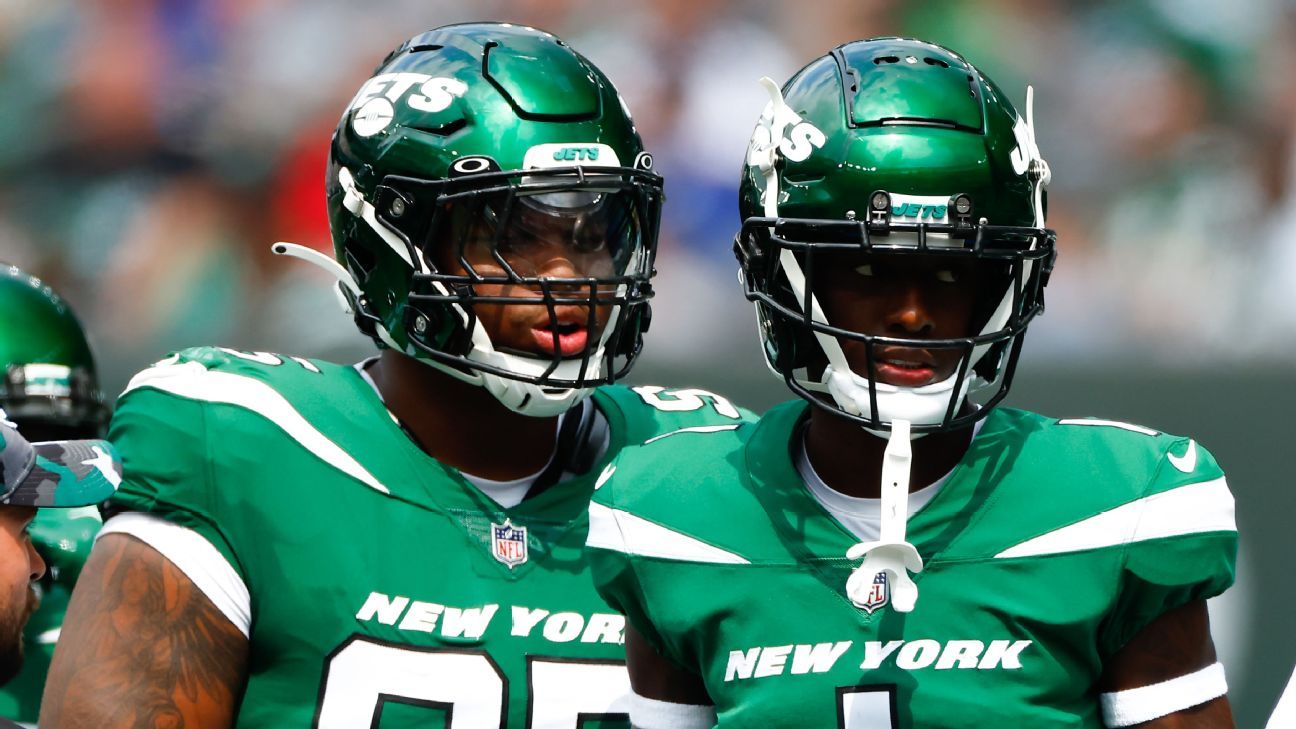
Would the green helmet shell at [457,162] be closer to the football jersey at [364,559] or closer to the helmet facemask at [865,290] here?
the football jersey at [364,559]

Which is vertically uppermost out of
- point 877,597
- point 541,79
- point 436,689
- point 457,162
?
point 541,79

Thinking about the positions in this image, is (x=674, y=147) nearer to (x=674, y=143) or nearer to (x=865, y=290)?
(x=674, y=143)

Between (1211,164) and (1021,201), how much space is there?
2.76m

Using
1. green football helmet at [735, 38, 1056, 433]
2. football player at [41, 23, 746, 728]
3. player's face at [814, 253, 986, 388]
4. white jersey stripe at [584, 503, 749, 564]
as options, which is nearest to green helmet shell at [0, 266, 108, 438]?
football player at [41, 23, 746, 728]

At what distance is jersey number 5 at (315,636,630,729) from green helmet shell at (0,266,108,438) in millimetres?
1395

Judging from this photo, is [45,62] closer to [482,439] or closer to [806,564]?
[482,439]

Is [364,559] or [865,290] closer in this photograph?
[865,290]

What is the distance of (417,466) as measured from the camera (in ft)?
7.61

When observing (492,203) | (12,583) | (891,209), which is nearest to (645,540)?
(891,209)

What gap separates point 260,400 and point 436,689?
468 mm

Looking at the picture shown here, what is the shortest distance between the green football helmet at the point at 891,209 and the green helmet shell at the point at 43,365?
1.88 m

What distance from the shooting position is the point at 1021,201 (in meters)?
1.90

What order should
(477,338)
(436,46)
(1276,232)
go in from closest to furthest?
(477,338)
(436,46)
(1276,232)

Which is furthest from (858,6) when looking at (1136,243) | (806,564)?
(806,564)
